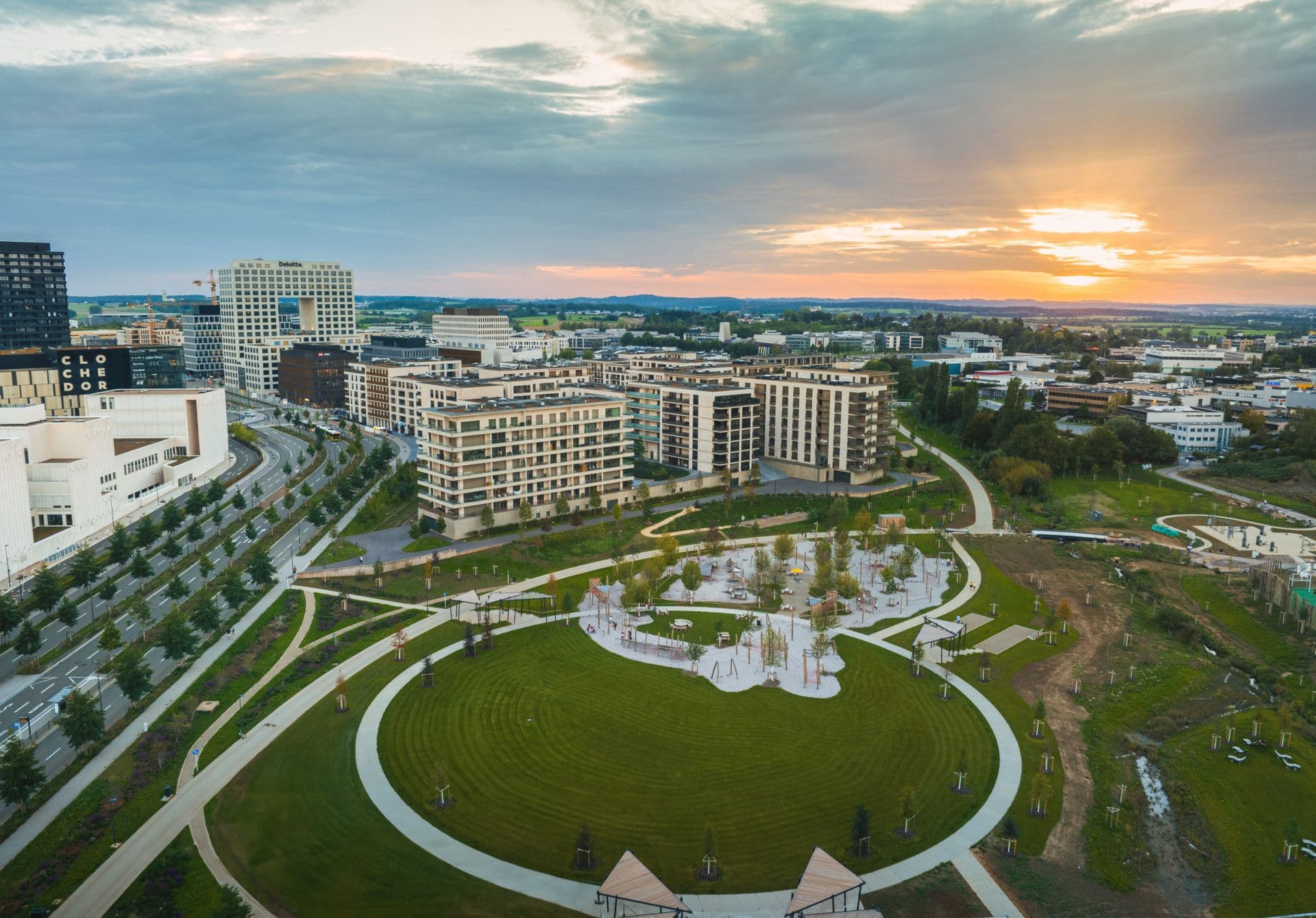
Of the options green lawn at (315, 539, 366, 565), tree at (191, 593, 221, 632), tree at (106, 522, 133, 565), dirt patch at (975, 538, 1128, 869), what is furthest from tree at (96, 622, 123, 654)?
dirt patch at (975, 538, 1128, 869)

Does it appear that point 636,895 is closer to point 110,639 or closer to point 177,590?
point 110,639

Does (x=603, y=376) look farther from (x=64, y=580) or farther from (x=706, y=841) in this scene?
(x=706, y=841)

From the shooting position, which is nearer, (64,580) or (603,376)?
(64,580)

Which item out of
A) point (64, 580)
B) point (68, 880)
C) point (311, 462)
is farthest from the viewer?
point (311, 462)

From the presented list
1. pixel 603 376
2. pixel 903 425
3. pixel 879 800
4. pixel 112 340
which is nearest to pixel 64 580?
pixel 879 800

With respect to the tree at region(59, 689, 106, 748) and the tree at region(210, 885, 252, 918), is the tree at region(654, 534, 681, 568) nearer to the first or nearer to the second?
the tree at region(59, 689, 106, 748)

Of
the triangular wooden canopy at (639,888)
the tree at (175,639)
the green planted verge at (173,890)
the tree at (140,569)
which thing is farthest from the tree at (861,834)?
the tree at (140,569)
